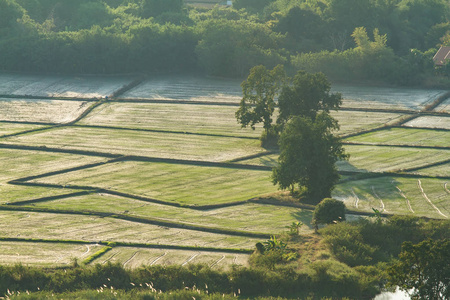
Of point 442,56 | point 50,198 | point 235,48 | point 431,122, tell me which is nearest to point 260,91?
point 431,122

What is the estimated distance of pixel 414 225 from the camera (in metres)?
58.1

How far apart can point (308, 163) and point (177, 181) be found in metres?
15.5

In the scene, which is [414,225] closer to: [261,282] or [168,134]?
[261,282]

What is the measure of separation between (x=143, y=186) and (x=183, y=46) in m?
64.6

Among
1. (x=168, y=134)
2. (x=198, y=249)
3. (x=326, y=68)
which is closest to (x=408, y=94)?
(x=326, y=68)

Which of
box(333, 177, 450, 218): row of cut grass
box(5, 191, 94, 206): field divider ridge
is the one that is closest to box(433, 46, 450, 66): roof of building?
box(333, 177, 450, 218): row of cut grass

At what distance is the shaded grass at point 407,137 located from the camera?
3506 inches

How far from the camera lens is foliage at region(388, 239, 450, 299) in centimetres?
4503

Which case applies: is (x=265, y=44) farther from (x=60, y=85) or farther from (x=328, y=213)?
(x=328, y=213)

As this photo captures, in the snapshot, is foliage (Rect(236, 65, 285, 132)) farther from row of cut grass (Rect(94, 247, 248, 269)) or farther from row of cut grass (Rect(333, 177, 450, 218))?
row of cut grass (Rect(94, 247, 248, 269))

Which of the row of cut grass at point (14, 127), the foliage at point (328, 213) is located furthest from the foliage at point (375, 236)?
the row of cut grass at point (14, 127)

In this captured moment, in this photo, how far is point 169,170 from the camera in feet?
266

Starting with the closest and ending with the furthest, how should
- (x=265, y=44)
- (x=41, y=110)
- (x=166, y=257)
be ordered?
(x=166, y=257) < (x=41, y=110) < (x=265, y=44)

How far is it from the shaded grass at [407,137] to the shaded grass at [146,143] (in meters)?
14.2
